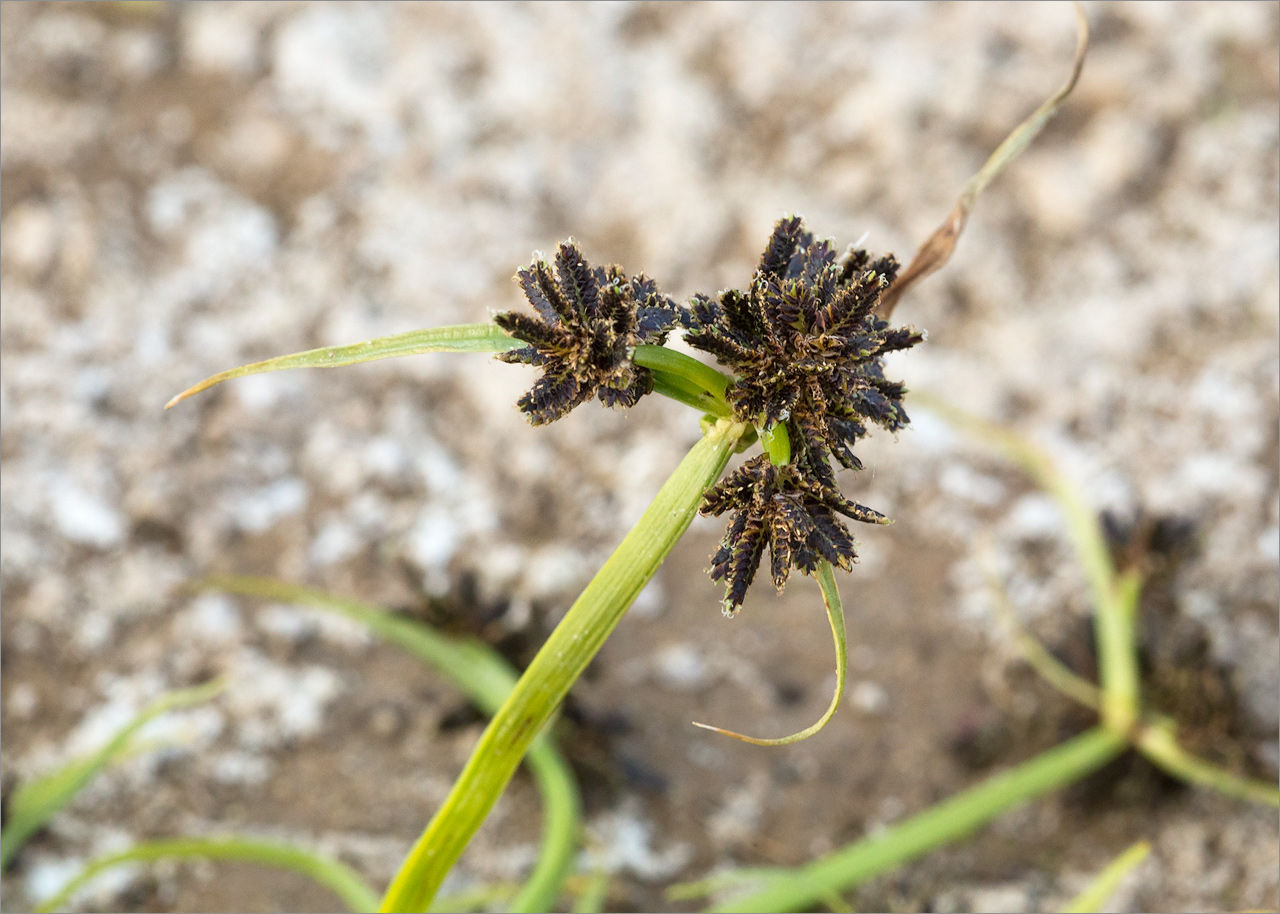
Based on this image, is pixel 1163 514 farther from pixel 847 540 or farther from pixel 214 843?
pixel 214 843

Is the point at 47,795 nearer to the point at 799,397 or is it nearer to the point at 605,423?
the point at 605,423

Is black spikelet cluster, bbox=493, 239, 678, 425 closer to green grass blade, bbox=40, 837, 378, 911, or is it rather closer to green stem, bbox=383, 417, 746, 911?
green stem, bbox=383, 417, 746, 911

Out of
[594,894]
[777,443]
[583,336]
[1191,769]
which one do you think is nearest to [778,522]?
[777,443]

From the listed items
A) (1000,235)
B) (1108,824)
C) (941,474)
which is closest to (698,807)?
(1108,824)

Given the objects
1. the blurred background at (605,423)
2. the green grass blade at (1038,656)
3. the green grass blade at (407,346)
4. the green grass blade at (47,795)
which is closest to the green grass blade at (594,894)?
the blurred background at (605,423)

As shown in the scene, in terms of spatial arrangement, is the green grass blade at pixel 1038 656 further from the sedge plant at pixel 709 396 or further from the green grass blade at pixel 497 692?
the sedge plant at pixel 709 396
